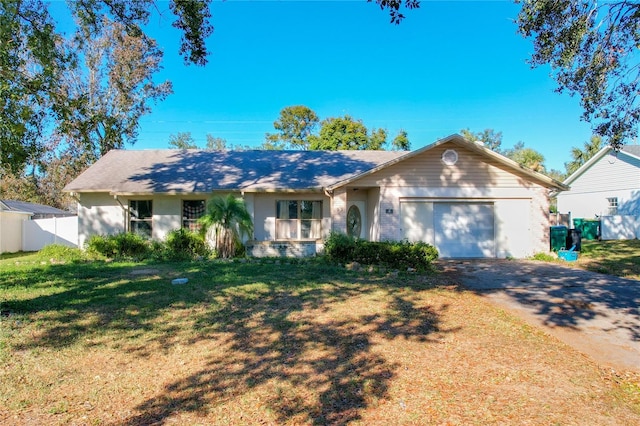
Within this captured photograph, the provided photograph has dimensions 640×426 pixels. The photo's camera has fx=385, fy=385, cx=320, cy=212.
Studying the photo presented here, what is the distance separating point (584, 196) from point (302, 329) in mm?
26246

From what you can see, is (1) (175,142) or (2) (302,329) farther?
(1) (175,142)

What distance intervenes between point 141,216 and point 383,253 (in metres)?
10.3

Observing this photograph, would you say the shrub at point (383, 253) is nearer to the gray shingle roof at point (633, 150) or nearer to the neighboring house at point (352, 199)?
the neighboring house at point (352, 199)

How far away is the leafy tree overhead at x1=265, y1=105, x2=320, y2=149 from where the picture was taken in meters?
39.7

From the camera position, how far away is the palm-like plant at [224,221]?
44.2 ft

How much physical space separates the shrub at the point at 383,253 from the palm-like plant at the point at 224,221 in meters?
3.61

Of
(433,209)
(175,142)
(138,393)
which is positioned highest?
(175,142)

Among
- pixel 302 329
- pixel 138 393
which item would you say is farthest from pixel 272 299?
pixel 138 393

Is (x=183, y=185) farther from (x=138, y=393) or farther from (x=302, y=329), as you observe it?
(x=138, y=393)

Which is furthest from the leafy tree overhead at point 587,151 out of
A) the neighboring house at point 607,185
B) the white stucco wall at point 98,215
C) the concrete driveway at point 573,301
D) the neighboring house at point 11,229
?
the neighboring house at point 11,229

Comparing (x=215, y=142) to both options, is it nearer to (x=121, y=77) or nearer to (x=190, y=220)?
(x=121, y=77)

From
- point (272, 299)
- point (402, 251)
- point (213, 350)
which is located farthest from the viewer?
point (402, 251)

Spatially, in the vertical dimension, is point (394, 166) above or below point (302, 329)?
above

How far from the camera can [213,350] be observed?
4.93m
